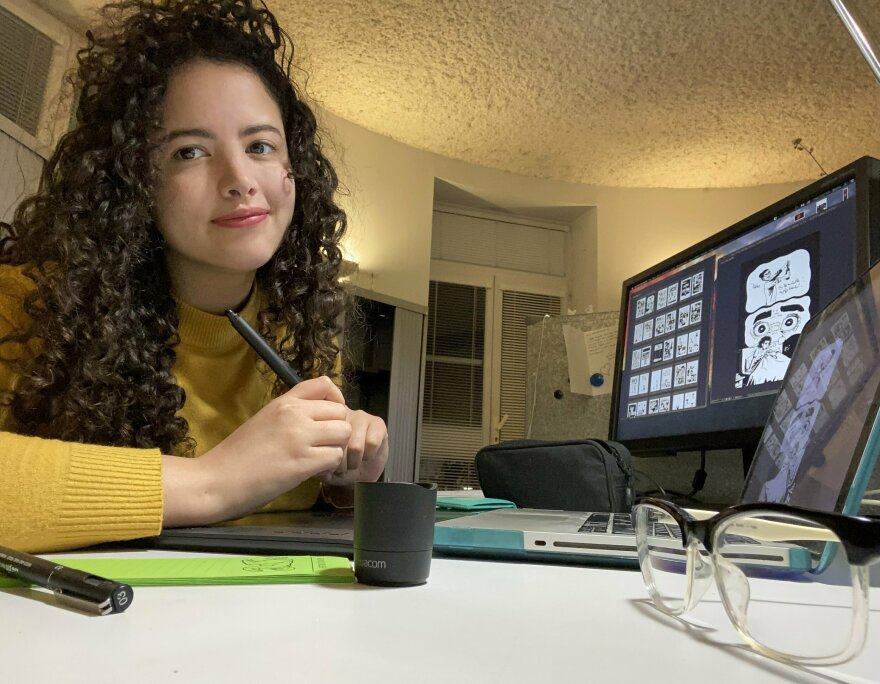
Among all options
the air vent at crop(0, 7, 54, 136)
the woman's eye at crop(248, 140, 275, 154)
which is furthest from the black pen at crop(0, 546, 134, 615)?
the air vent at crop(0, 7, 54, 136)

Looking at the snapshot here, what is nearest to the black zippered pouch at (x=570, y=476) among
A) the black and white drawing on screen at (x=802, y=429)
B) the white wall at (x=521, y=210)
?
the black and white drawing on screen at (x=802, y=429)

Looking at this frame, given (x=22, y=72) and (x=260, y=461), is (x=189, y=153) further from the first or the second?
(x=22, y=72)

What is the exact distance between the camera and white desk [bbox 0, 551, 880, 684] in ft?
0.74

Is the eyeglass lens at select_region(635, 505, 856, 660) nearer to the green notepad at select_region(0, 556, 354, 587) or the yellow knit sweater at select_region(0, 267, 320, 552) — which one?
the green notepad at select_region(0, 556, 354, 587)

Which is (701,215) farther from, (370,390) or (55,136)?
(55,136)

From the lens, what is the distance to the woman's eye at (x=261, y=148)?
0.82 m

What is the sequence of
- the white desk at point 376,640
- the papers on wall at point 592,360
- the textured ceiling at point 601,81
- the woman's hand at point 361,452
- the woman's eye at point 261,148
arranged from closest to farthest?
1. the white desk at point 376,640
2. the woman's hand at point 361,452
3. the woman's eye at point 261,148
4. the papers on wall at point 592,360
5. the textured ceiling at point 601,81

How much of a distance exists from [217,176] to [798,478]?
0.67 meters

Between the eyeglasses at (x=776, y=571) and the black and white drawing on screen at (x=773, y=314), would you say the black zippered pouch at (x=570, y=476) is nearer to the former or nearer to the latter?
the black and white drawing on screen at (x=773, y=314)

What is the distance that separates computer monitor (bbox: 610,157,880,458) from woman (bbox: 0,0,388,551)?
1.84 feet

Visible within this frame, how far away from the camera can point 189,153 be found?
786 millimetres

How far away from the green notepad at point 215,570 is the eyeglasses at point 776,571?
0.61 ft

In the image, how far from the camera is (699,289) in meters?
1.11

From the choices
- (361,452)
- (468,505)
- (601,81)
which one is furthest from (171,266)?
(601,81)
